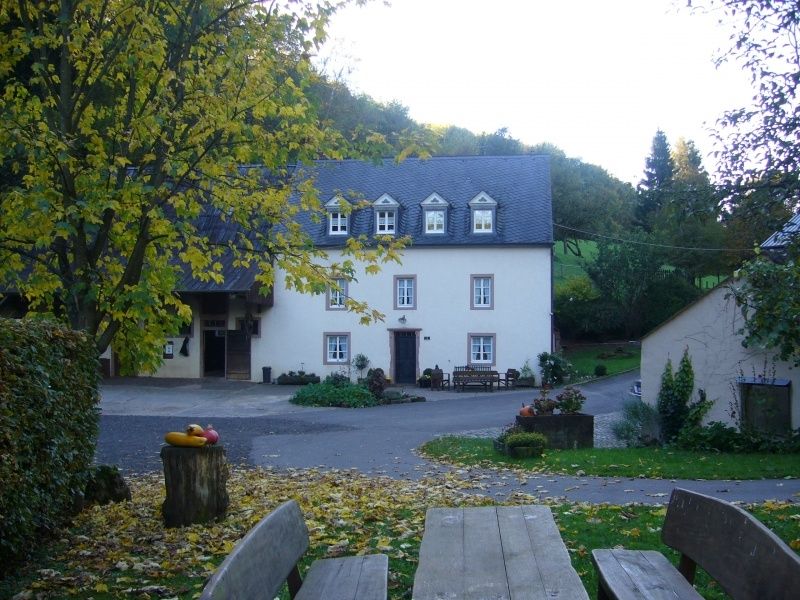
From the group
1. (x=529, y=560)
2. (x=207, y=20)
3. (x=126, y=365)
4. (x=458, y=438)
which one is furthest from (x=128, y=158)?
(x=458, y=438)

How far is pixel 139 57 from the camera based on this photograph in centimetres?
978

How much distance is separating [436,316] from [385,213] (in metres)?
5.09

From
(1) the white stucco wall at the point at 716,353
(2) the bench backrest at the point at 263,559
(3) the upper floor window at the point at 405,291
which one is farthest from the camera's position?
(3) the upper floor window at the point at 405,291

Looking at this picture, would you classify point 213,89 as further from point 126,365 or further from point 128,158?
point 126,365

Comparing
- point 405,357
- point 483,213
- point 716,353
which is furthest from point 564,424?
point 483,213

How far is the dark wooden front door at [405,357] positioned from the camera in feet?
128

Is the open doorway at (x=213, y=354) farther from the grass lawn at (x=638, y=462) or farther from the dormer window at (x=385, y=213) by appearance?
the grass lawn at (x=638, y=462)

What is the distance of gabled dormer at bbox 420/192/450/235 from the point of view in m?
39.3

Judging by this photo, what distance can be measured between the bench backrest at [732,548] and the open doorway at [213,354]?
35642 mm

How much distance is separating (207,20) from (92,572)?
592 cm

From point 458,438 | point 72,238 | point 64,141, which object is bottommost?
point 458,438

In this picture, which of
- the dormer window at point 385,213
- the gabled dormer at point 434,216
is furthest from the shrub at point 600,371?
the dormer window at point 385,213

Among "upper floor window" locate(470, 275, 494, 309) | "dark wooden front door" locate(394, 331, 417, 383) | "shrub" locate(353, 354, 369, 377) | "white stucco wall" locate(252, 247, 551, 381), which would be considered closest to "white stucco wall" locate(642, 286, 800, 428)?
"white stucco wall" locate(252, 247, 551, 381)

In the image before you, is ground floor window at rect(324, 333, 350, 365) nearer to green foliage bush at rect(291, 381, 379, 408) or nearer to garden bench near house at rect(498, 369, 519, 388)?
green foliage bush at rect(291, 381, 379, 408)
